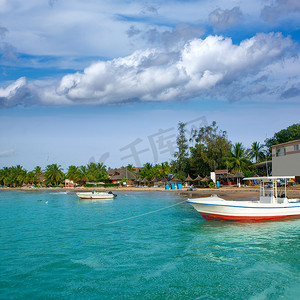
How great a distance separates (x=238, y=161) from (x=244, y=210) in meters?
42.0

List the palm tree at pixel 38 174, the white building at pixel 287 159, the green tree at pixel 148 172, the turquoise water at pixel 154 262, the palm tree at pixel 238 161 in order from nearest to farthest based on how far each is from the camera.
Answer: the turquoise water at pixel 154 262
the white building at pixel 287 159
the palm tree at pixel 238 161
the green tree at pixel 148 172
the palm tree at pixel 38 174

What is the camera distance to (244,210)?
20828 millimetres

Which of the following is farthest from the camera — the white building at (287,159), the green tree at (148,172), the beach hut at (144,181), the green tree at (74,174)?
the green tree at (74,174)

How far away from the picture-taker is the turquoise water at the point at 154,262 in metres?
10.0

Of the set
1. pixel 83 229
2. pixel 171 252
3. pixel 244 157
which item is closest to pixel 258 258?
pixel 171 252

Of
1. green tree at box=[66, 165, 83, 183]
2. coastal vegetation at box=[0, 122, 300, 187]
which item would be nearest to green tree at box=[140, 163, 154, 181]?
coastal vegetation at box=[0, 122, 300, 187]

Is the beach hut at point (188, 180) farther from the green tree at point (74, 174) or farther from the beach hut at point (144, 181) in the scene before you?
the green tree at point (74, 174)

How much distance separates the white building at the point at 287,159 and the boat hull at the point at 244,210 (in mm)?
28206

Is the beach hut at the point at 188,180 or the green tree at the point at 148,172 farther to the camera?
the green tree at the point at 148,172

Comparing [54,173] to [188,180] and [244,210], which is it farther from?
[244,210]

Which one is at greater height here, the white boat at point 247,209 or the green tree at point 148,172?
the green tree at point 148,172

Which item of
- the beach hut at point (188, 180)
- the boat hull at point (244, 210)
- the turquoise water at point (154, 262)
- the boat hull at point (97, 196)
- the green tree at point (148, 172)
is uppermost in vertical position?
the green tree at point (148, 172)

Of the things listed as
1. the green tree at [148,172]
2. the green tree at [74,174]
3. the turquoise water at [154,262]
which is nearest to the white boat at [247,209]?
the turquoise water at [154,262]

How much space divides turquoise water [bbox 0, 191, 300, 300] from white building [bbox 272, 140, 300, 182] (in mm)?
28575
